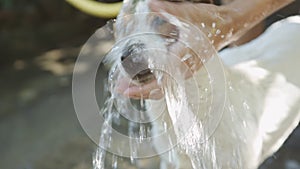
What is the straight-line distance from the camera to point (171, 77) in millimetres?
799

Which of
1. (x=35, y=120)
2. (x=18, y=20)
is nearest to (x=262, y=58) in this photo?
(x=35, y=120)

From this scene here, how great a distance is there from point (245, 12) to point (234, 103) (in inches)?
7.4

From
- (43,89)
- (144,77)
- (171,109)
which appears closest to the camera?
(144,77)

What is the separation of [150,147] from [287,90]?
0.95 ft

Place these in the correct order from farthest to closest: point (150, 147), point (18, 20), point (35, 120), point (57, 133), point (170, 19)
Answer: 1. point (18, 20)
2. point (35, 120)
3. point (57, 133)
4. point (150, 147)
5. point (170, 19)

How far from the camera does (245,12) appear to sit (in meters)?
0.88

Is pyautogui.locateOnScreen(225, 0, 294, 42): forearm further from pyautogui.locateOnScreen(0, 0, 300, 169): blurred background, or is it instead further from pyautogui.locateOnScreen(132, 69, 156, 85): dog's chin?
pyautogui.locateOnScreen(0, 0, 300, 169): blurred background

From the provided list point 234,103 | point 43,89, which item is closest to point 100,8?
point 234,103

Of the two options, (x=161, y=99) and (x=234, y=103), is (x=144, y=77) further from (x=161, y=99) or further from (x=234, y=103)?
(x=234, y=103)

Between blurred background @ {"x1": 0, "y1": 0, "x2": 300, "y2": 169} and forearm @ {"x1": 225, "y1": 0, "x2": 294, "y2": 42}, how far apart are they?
1.48ft

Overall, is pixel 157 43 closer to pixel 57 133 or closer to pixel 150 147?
pixel 150 147

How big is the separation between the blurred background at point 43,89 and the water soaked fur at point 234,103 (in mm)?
276

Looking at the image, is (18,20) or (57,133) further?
(18,20)

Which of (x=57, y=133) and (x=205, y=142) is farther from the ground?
(x=57, y=133)
